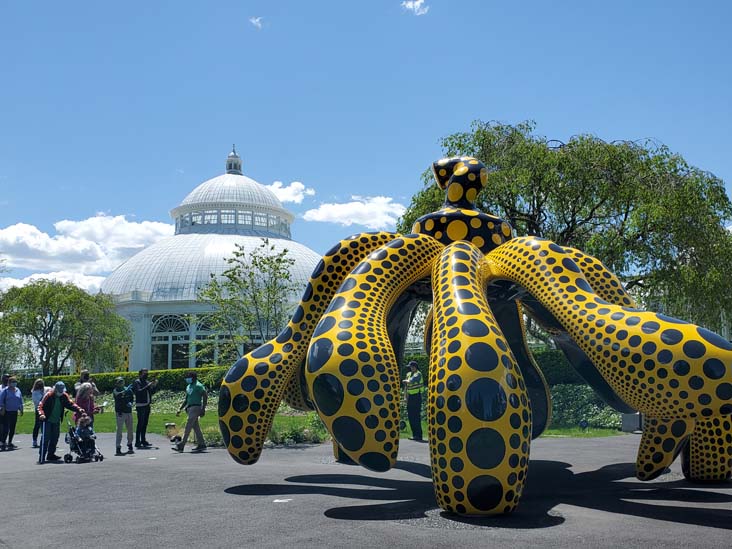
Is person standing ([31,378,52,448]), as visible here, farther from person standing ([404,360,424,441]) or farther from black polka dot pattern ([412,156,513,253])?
black polka dot pattern ([412,156,513,253])

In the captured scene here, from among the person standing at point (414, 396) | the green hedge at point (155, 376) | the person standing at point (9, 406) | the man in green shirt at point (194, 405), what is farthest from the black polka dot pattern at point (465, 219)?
the green hedge at point (155, 376)

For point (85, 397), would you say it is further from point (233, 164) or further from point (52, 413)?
point (233, 164)

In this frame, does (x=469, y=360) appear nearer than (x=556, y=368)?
Yes

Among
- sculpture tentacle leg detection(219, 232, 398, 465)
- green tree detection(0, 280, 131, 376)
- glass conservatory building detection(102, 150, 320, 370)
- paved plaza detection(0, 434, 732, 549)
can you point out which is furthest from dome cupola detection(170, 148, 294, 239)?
sculpture tentacle leg detection(219, 232, 398, 465)

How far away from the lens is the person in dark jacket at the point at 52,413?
14.3 metres

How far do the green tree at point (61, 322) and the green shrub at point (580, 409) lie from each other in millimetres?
31178

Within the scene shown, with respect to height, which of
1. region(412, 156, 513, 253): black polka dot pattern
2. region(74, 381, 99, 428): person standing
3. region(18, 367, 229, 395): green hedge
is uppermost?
region(412, 156, 513, 253): black polka dot pattern

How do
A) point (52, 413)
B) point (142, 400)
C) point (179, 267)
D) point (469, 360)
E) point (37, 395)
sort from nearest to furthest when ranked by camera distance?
point (469, 360)
point (52, 413)
point (142, 400)
point (37, 395)
point (179, 267)

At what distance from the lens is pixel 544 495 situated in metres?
9.05

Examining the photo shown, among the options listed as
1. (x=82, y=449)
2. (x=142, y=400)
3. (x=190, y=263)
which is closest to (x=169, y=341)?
(x=190, y=263)

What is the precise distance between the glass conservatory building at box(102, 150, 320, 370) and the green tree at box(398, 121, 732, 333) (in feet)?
86.3

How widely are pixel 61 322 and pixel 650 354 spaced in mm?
45077

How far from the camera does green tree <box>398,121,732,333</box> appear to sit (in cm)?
2192

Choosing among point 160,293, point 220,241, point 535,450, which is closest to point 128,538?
point 535,450
